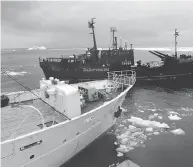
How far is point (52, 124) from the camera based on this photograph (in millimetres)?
12477

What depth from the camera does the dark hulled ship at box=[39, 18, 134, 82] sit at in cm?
4128

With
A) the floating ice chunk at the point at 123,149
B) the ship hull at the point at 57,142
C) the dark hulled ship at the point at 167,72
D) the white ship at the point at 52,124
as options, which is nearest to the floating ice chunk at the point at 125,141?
the floating ice chunk at the point at 123,149

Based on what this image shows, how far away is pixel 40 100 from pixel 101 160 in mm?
7015

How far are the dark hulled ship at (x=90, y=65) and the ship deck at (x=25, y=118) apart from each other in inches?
981

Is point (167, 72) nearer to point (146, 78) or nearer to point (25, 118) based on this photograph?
point (146, 78)

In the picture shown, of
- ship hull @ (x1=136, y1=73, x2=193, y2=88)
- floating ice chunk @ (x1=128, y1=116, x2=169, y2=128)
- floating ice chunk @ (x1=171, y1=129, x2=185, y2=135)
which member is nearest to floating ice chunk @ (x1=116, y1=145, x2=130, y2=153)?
floating ice chunk @ (x1=128, y1=116, x2=169, y2=128)

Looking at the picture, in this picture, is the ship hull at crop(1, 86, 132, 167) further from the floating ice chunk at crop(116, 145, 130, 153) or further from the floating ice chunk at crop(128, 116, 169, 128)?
the floating ice chunk at crop(128, 116, 169, 128)

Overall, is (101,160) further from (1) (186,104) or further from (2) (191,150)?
(1) (186,104)

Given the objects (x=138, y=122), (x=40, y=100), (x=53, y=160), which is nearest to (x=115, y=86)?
(x=138, y=122)

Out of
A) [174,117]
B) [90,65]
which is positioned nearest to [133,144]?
[174,117]

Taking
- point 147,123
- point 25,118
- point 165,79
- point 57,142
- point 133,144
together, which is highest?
point 165,79

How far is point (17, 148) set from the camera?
34.3 ft

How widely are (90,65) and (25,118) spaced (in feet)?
96.8

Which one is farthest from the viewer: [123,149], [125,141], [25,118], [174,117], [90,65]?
[90,65]
